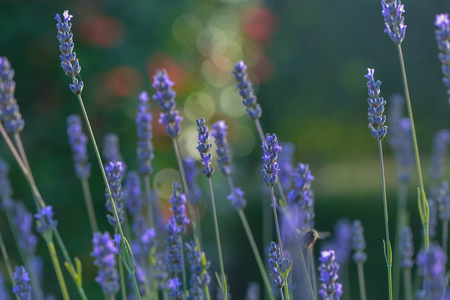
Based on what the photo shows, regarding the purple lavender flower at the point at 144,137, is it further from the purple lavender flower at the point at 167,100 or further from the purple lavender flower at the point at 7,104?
the purple lavender flower at the point at 7,104

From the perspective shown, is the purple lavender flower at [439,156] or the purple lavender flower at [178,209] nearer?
the purple lavender flower at [178,209]

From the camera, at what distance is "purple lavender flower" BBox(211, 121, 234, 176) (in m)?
1.82

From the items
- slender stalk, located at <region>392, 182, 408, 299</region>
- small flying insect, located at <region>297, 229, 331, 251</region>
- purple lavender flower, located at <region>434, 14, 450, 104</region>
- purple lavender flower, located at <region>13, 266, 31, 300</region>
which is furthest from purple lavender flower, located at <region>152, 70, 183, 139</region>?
slender stalk, located at <region>392, 182, 408, 299</region>

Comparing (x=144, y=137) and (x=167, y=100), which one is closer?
(x=167, y=100)

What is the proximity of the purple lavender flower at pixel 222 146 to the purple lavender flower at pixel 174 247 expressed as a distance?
0.87 feet

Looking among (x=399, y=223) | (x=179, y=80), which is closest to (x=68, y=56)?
(x=399, y=223)

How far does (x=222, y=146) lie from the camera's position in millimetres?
1874

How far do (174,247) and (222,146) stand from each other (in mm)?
334

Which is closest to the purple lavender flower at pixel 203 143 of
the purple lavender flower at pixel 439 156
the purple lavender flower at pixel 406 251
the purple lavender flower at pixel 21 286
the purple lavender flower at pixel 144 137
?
the purple lavender flower at pixel 144 137

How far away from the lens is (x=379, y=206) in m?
9.86

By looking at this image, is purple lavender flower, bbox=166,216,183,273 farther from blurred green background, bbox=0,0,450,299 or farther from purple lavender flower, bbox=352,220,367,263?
blurred green background, bbox=0,0,450,299

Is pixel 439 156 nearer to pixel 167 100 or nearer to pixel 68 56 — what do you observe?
pixel 167 100

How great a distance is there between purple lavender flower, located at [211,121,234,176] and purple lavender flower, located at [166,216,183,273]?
0.87ft

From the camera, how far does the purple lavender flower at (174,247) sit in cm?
172
